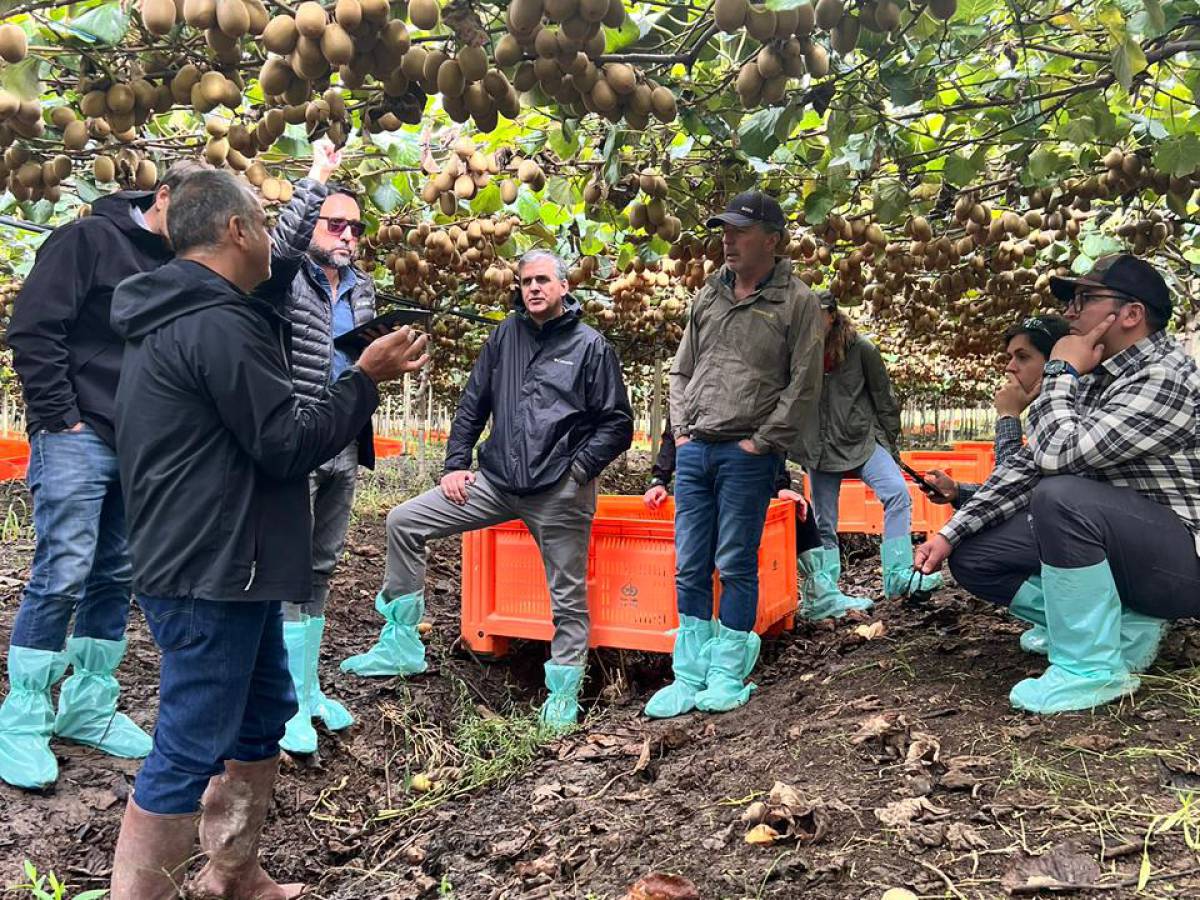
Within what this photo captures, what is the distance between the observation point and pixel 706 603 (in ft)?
12.8

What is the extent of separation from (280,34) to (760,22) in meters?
1.03

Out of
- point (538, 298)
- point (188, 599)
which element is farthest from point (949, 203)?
point (188, 599)

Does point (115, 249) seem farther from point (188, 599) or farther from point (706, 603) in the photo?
point (706, 603)

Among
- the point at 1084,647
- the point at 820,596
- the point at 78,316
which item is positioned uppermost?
the point at 78,316

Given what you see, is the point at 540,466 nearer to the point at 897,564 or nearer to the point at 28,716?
the point at 28,716

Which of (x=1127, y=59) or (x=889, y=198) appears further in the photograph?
(x=889, y=198)

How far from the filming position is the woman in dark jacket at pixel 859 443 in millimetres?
5391

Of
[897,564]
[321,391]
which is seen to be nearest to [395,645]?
[321,391]

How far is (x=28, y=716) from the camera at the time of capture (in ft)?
9.65

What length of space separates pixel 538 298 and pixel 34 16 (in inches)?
87.8

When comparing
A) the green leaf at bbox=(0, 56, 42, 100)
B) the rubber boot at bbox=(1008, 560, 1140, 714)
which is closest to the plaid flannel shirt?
the rubber boot at bbox=(1008, 560, 1140, 714)

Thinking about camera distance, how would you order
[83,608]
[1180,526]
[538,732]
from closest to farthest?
[1180,526], [83,608], [538,732]

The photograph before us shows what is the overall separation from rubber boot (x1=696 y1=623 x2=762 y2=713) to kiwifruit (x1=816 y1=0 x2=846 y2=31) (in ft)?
7.78

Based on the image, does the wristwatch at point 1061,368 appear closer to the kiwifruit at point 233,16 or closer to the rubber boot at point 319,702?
the kiwifruit at point 233,16
